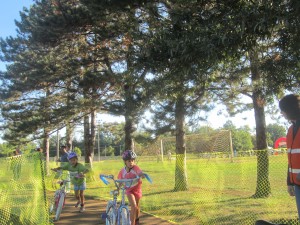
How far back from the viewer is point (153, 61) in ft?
20.5

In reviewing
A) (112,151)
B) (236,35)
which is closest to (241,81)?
(236,35)

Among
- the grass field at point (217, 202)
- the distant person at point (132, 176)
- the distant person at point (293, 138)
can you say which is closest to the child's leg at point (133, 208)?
the distant person at point (132, 176)

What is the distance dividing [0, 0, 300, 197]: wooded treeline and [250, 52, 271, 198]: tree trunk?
0.12 ft

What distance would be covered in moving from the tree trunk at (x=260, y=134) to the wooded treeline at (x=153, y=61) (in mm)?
36

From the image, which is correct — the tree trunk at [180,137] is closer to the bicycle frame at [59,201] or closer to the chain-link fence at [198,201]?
the chain-link fence at [198,201]

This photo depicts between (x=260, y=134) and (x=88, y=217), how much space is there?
6133 millimetres

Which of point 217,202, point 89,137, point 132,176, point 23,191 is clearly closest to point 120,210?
point 132,176

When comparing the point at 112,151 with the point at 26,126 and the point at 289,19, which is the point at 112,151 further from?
the point at 289,19

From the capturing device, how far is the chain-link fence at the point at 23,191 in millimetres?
7602

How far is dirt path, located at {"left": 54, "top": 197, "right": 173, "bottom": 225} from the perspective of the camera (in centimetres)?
818

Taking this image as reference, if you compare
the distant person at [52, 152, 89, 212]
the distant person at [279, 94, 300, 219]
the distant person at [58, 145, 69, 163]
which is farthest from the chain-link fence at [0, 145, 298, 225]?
the distant person at [58, 145, 69, 163]

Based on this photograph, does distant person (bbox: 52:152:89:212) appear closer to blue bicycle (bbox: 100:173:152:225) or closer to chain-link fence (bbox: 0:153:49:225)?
chain-link fence (bbox: 0:153:49:225)

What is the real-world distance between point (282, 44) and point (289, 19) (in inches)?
51.3

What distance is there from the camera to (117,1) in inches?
388
